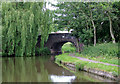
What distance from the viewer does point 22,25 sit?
19750 mm

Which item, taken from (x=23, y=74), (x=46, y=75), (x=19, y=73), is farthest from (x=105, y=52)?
(x=19, y=73)

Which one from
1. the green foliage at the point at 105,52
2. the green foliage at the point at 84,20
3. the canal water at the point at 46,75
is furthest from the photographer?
the green foliage at the point at 84,20

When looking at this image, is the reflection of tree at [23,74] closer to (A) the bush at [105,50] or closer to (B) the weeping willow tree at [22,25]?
(A) the bush at [105,50]

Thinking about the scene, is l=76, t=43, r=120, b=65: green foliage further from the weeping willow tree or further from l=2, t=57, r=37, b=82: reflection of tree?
the weeping willow tree

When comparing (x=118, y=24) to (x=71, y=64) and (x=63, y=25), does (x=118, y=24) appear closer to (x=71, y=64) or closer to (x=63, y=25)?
(x=63, y=25)

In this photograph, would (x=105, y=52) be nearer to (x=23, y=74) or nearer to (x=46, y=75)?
(x=46, y=75)

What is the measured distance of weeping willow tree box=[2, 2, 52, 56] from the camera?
19594 millimetres

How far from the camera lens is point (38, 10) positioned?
20891 millimetres

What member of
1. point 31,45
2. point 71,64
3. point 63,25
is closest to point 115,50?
point 71,64

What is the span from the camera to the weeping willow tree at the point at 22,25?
19.6 meters

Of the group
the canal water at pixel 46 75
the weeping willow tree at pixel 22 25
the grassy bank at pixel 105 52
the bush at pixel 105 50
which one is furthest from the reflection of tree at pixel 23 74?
the weeping willow tree at pixel 22 25

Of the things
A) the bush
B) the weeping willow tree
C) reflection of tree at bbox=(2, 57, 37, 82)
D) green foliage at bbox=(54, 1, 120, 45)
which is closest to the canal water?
reflection of tree at bbox=(2, 57, 37, 82)

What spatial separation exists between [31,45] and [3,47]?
3.50 meters

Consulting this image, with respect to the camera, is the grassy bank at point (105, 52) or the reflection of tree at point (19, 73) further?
the grassy bank at point (105, 52)
